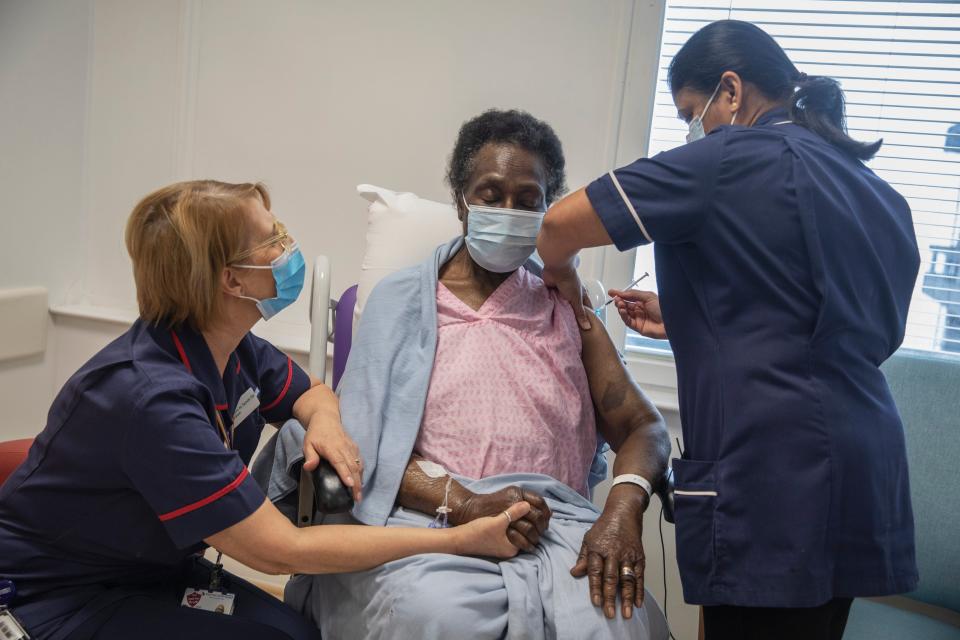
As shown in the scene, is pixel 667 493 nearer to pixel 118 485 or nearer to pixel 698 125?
pixel 698 125

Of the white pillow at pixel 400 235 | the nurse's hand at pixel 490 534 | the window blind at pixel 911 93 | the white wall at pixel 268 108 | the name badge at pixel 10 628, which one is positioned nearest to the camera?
the name badge at pixel 10 628

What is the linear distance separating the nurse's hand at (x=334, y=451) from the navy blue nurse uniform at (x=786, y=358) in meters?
0.64

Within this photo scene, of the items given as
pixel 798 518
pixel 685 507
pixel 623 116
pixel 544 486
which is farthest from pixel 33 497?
pixel 623 116

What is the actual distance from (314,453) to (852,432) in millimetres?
985

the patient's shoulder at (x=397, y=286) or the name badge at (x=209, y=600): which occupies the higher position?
the patient's shoulder at (x=397, y=286)

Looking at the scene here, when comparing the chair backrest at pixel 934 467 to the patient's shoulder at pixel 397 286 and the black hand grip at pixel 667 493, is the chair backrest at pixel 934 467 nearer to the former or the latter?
the black hand grip at pixel 667 493

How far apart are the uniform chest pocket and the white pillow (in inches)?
40.9

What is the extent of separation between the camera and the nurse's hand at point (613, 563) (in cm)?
143

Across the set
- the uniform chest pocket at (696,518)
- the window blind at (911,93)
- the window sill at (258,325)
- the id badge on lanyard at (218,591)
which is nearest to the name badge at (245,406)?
the id badge on lanyard at (218,591)

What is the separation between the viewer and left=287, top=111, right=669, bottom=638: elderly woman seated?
4.66 ft

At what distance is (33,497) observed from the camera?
134 centimetres

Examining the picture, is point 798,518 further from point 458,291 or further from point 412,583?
point 458,291

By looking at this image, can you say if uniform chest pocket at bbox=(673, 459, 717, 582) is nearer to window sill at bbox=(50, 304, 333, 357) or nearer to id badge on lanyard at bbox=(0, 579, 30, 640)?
id badge on lanyard at bbox=(0, 579, 30, 640)

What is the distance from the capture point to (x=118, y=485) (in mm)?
1326
